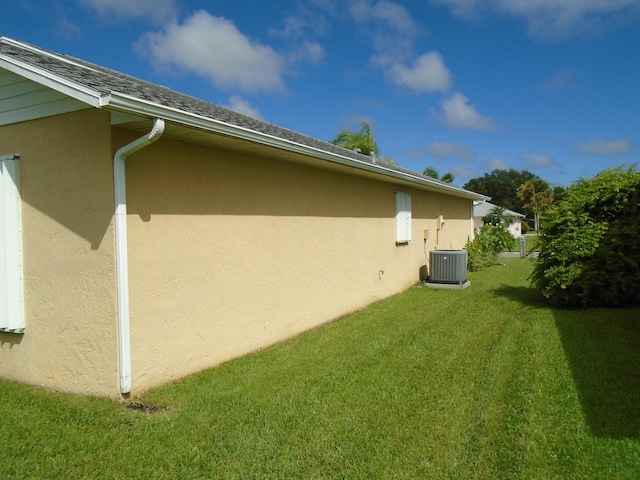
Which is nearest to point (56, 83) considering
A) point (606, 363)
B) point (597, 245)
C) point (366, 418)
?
point (366, 418)

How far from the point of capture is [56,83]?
3699mm

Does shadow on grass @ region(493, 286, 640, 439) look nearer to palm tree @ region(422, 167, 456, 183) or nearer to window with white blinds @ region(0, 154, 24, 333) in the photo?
window with white blinds @ region(0, 154, 24, 333)

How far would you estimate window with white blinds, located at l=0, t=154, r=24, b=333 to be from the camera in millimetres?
4578

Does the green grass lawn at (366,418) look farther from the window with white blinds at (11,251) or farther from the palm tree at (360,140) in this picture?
the palm tree at (360,140)

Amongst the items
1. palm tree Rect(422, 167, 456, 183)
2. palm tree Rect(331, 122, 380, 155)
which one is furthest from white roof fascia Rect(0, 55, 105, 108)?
palm tree Rect(422, 167, 456, 183)

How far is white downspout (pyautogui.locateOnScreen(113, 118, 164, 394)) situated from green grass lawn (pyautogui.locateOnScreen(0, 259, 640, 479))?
1.24 feet

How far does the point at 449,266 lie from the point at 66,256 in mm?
9452

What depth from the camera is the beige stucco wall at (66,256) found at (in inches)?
162

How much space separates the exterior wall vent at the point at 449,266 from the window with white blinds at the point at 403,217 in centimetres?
106

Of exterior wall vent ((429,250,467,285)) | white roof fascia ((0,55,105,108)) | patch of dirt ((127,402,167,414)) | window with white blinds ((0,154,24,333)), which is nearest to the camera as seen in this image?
white roof fascia ((0,55,105,108))

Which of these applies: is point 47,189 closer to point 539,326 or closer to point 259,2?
point 539,326

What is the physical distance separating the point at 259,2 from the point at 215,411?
32.1 ft

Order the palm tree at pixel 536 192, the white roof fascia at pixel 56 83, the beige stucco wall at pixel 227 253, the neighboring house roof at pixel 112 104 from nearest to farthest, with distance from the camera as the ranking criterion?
the white roof fascia at pixel 56 83
the neighboring house roof at pixel 112 104
the beige stucco wall at pixel 227 253
the palm tree at pixel 536 192

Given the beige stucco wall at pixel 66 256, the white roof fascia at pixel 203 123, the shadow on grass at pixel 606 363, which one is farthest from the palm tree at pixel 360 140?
the beige stucco wall at pixel 66 256
